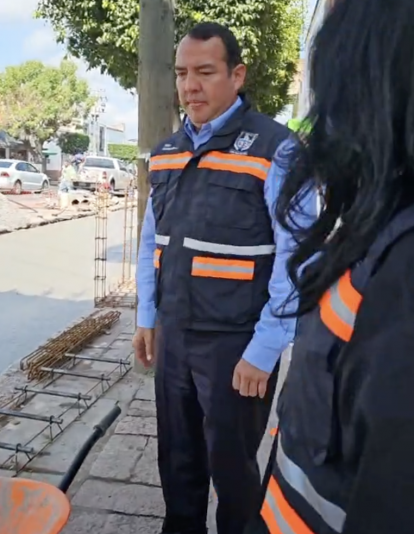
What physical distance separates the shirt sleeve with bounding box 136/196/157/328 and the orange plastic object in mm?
920

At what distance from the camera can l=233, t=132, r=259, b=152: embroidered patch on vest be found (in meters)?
2.21

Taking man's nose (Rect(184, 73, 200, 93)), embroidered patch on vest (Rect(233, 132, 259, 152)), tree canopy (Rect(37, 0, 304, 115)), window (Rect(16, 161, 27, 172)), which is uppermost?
tree canopy (Rect(37, 0, 304, 115))

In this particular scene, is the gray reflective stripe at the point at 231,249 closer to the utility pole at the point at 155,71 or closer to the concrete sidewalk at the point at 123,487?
the concrete sidewalk at the point at 123,487

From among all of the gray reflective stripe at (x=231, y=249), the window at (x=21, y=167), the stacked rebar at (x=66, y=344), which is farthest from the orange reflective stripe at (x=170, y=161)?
the window at (x=21, y=167)

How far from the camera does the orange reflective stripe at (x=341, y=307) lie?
0.82 meters

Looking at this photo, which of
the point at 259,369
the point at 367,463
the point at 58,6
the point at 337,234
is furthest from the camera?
the point at 58,6

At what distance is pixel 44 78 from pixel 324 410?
5303 centimetres

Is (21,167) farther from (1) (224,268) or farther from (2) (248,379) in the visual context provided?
(2) (248,379)

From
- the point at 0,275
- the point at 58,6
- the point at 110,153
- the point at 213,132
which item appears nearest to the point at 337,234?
the point at 213,132

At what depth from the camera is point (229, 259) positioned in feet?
7.22

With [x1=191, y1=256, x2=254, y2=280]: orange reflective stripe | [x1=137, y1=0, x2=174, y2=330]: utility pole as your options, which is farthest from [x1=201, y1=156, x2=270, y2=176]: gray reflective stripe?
[x1=137, y1=0, x2=174, y2=330]: utility pole

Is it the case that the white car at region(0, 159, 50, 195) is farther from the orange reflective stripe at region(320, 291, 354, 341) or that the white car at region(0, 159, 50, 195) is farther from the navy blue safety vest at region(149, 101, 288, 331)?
the orange reflective stripe at region(320, 291, 354, 341)

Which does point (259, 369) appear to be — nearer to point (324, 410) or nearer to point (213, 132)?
point (213, 132)

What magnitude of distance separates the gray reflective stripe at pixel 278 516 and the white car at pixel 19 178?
2707 cm
